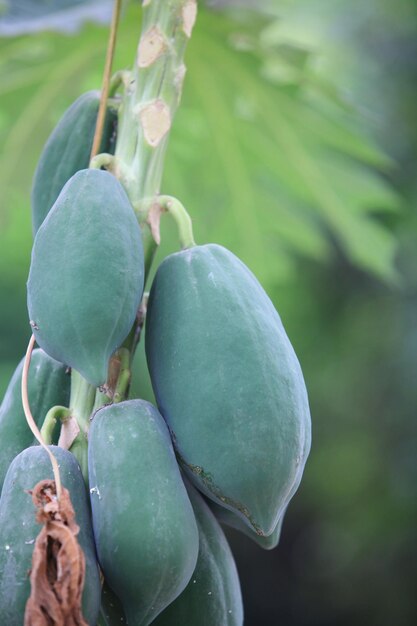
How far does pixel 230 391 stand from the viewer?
0.79 meters

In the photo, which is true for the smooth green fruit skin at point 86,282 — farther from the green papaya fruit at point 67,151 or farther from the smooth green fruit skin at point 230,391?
the green papaya fruit at point 67,151

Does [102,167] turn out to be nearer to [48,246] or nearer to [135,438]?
[48,246]

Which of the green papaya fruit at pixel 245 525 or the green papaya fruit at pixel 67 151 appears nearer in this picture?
the green papaya fruit at pixel 245 525

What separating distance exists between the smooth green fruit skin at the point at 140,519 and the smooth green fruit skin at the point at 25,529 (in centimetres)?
2

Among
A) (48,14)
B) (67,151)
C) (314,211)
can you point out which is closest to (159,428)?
(67,151)

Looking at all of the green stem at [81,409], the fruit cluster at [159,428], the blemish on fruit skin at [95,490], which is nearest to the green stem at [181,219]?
the fruit cluster at [159,428]

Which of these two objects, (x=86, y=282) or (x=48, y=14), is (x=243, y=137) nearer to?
(x=48, y=14)

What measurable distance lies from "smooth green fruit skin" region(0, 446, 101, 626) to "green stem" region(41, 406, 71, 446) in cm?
3

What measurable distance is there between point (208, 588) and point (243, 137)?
123 centimetres

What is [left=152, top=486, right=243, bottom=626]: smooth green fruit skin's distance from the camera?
833mm

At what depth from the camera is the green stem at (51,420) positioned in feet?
2.76

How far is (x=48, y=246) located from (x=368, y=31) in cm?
395

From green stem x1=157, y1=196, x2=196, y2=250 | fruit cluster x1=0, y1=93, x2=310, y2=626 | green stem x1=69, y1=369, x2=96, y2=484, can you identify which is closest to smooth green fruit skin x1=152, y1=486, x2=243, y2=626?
fruit cluster x1=0, y1=93, x2=310, y2=626

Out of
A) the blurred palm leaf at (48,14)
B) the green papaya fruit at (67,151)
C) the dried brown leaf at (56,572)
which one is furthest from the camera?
the blurred palm leaf at (48,14)
